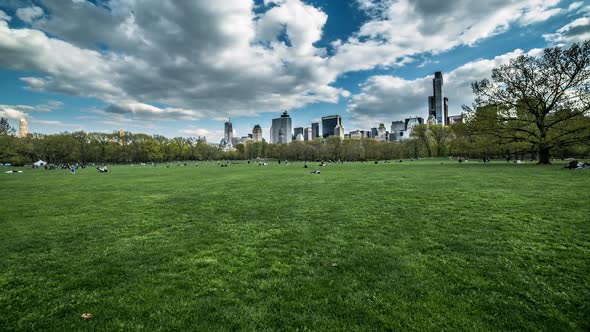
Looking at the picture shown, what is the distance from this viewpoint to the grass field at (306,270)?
3.93 meters

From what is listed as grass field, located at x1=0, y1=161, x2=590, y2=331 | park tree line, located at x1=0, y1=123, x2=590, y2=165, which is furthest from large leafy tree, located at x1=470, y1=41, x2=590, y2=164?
park tree line, located at x1=0, y1=123, x2=590, y2=165

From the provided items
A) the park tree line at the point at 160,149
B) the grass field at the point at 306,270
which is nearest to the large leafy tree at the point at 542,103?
the grass field at the point at 306,270

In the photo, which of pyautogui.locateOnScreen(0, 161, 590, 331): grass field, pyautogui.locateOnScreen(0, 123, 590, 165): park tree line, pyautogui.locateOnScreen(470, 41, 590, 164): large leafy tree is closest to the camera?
pyautogui.locateOnScreen(0, 161, 590, 331): grass field

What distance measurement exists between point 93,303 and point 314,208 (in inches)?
342

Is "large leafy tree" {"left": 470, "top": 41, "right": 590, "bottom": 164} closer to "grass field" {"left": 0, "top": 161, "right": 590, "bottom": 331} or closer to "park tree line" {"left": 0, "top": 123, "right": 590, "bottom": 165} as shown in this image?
"grass field" {"left": 0, "top": 161, "right": 590, "bottom": 331}

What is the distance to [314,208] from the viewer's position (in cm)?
1187

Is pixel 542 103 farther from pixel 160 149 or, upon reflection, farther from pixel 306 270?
pixel 160 149

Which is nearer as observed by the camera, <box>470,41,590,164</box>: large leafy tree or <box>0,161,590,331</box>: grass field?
<box>0,161,590,331</box>: grass field

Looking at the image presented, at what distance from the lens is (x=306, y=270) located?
18.2 feet

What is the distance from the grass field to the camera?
3928 millimetres

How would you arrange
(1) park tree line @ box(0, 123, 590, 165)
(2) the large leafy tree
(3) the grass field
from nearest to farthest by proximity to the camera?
1. (3) the grass field
2. (2) the large leafy tree
3. (1) park tree line @ box(0, 123, 590, 165)

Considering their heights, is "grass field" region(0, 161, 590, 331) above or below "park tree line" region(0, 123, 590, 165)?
below

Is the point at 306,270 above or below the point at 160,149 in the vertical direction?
below

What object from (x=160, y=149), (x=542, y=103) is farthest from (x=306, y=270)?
(x=160, y=149)
